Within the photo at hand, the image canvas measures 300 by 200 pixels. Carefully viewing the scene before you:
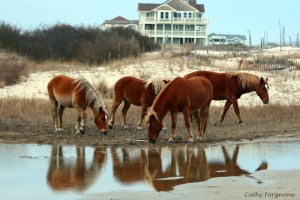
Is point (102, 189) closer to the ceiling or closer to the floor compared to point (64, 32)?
closer to the floor

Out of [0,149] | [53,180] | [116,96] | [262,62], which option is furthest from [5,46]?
[53,180]

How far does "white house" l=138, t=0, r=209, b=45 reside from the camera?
10750cm

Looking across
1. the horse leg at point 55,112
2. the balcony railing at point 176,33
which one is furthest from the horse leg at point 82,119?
the balcony railing at point 176,33

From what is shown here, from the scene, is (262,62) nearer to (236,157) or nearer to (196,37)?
(236,157)

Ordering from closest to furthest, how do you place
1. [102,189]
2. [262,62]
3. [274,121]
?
1. [102,189]
2. [274,121]
3. [262,62]

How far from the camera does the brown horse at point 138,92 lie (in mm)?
19359

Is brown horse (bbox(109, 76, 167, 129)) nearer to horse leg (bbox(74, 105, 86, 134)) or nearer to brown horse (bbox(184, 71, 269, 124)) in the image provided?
horse leg (bbox(74, 105, 86, 134))

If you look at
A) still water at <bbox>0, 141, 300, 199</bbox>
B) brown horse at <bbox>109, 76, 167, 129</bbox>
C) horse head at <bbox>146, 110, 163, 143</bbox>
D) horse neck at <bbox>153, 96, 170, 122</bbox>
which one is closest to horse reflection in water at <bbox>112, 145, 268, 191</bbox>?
→ still water at <bbox>0, 141, 300, 199</bbox>

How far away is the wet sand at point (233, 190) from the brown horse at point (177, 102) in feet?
15.1

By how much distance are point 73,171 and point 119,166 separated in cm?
103

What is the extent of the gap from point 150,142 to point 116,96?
16.8 feet

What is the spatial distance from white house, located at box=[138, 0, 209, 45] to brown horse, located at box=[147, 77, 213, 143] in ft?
295

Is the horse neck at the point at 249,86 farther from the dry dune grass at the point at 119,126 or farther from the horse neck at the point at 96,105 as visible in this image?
the horse neck at the point at 96,105

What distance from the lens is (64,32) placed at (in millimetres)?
58625
